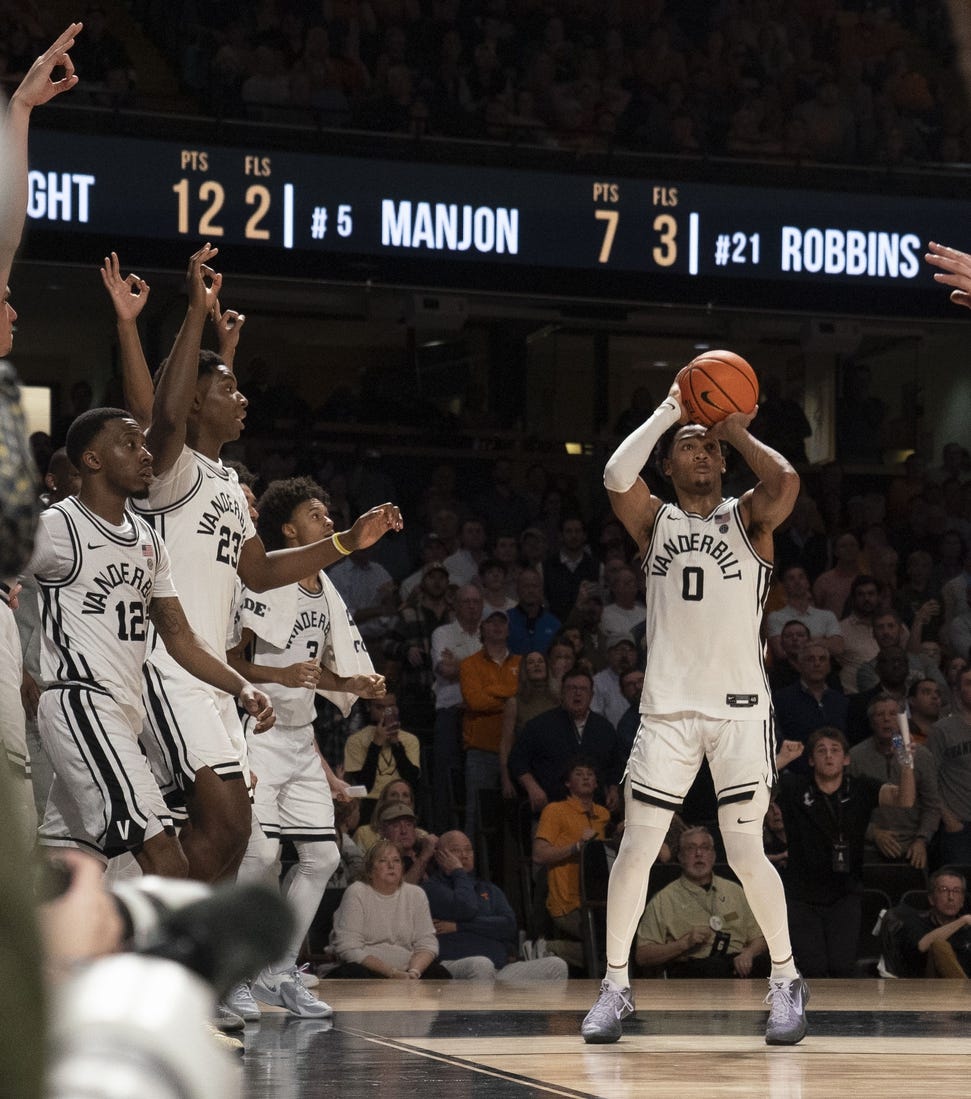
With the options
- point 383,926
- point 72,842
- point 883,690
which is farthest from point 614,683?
point 72,842

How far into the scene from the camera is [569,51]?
15.7 meters

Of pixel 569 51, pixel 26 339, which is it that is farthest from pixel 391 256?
pixel 26 339

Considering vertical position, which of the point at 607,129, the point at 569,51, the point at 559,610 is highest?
the point at 569,51

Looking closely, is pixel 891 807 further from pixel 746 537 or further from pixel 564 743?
pixel 746 537

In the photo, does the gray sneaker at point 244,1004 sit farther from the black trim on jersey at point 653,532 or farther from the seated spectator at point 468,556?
the seated spectator at point 468,556

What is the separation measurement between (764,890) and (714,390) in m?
1.70

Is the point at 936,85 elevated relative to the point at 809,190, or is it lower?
elevated

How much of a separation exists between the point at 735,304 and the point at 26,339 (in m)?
7.13

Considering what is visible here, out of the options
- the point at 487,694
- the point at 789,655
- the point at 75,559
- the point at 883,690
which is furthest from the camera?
the point at 789,655

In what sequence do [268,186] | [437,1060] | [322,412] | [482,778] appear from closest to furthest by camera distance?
[437,1060] < [482,778] < [268,186] < [322,412]

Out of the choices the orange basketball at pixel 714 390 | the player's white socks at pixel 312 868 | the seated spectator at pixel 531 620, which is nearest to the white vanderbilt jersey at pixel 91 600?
the player's white socks at pixel 312 868

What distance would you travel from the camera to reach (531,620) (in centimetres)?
1213

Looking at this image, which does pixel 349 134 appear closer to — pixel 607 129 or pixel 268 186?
pixel 268 186

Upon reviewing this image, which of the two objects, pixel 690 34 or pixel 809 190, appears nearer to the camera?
pixel 809 190
